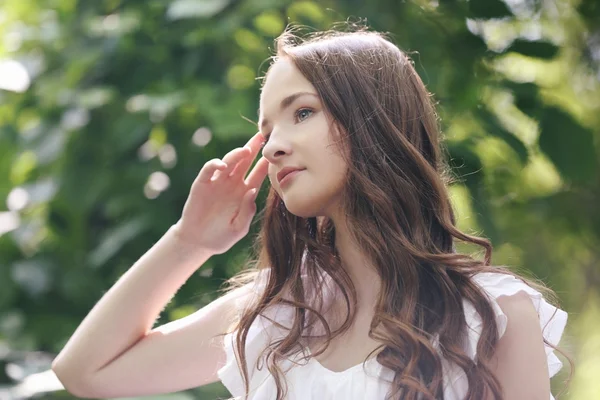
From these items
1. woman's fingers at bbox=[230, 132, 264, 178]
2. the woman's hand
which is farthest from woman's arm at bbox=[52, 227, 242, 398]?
woman's fingers at bbox=[230, 132, 264, 178]

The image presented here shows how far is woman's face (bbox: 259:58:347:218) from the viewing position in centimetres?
107

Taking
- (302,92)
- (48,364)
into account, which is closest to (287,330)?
(302,92)

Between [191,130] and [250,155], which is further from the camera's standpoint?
[191,130]

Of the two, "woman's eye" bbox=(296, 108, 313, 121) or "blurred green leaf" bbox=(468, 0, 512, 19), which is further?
"blurred green leaf" bbox=(468, 0, 512, 19)

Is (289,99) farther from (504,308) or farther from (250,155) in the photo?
(504,308)

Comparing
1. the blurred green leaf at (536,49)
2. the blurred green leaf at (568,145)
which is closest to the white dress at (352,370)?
the blurred green leaf at (568,145)

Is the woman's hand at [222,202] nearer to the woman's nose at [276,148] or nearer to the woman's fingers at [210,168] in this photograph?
the woman's fingers at [210,168]

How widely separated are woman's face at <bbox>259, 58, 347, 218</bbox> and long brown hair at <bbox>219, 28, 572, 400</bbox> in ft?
0.04

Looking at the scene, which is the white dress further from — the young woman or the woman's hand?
the woman's hand

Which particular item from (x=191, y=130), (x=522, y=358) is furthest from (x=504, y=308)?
(x=191, y=130)

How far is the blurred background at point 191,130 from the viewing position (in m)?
1.62

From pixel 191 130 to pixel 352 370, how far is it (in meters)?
0.89

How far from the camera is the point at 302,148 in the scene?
107 centimetres

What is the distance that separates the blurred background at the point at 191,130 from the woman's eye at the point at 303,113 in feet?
1.74
